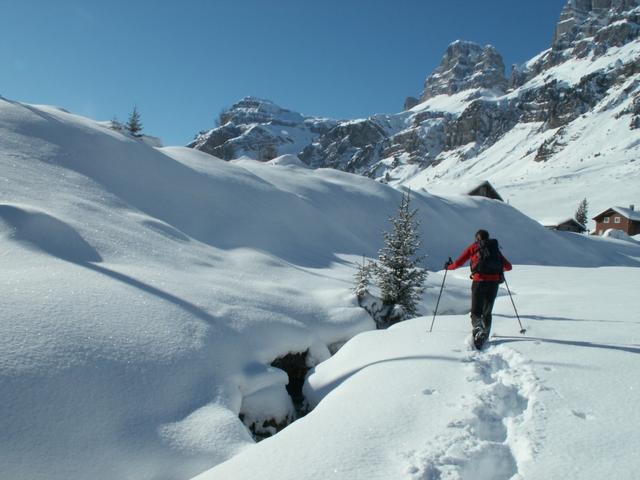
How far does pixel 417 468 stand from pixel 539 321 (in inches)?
248

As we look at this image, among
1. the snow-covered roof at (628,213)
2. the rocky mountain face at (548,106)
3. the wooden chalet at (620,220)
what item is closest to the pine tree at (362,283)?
the wooden chalet at (620,220)

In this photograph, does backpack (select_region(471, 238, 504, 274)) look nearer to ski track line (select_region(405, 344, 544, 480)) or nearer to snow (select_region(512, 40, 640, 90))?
ski track line (select_region(405, 344, 544, 480))

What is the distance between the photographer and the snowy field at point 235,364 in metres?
4.25

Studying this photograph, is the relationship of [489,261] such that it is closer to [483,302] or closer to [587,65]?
[483,302]

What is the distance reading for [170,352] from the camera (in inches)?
271

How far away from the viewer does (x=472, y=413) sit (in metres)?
4.74

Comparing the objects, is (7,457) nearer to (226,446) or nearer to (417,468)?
(226,446)

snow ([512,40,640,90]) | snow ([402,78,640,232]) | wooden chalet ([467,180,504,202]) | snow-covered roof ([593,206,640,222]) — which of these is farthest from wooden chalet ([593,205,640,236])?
snow ([512,40,640,90])

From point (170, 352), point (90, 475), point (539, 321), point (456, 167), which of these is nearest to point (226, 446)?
point (90, 475)

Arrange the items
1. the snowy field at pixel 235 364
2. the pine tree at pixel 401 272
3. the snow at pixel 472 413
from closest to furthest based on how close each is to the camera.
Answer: the snow at pixel 472 413, the snowy field at pixel 235 364, the pine tree at pixel 401 272

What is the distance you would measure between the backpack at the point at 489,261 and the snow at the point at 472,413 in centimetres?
130

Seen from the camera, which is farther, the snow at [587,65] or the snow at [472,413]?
the snow at [587,65]

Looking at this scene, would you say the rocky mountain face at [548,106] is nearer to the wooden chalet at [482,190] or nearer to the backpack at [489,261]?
the wooden chalet at [482,190]

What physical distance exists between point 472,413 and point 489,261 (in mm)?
3299
